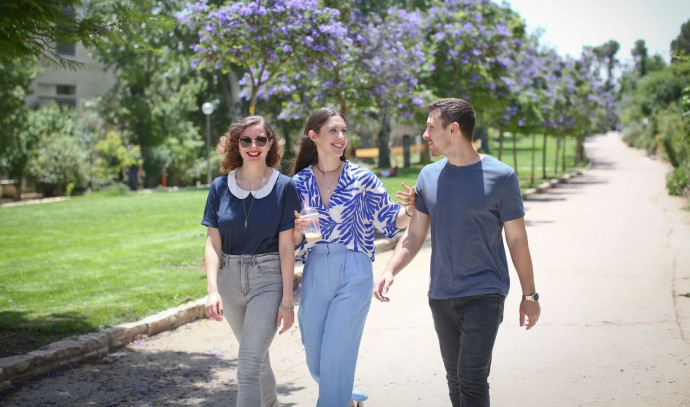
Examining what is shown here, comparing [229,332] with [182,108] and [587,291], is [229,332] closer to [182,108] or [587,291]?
[587,291]

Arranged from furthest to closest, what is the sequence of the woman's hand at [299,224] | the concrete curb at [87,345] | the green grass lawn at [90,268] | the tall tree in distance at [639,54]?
the tall tree in distance at [639,54] < the green grass lawn at [90,268] < the concrete curb at [87,345] < the woman's hand at [299,224]

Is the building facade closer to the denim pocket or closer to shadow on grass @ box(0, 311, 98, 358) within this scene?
shadow on grass @ box(0, 311, 98, 358)

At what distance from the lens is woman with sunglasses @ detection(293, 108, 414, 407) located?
14.1 ft

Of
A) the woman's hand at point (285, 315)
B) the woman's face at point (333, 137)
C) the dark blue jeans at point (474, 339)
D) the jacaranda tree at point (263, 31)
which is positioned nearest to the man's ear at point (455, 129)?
the woman's face at point (333, 137)

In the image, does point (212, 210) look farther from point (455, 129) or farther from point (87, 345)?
point (87, 345)

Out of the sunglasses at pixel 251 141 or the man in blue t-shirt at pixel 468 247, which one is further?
the sunglasses at pixel 251 141

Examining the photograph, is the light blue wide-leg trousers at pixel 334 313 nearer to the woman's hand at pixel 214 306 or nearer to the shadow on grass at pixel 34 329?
the woman's hand at pixel 214 306

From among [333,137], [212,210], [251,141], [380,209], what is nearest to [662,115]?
[380,209]

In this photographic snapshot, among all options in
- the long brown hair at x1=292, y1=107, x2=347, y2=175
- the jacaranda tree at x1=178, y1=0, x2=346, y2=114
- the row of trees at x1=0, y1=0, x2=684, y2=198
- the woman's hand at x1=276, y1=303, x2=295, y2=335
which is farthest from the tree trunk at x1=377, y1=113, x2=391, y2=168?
the woman's hand at x1=276, y1=303, x2=295, y2=335

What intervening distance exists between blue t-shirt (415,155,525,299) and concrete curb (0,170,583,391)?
143 inches

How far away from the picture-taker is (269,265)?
14.4ft

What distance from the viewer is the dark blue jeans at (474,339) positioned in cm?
396

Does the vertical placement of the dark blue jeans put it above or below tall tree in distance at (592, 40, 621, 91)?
below

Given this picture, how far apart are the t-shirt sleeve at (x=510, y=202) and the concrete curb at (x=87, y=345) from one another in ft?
13.1
